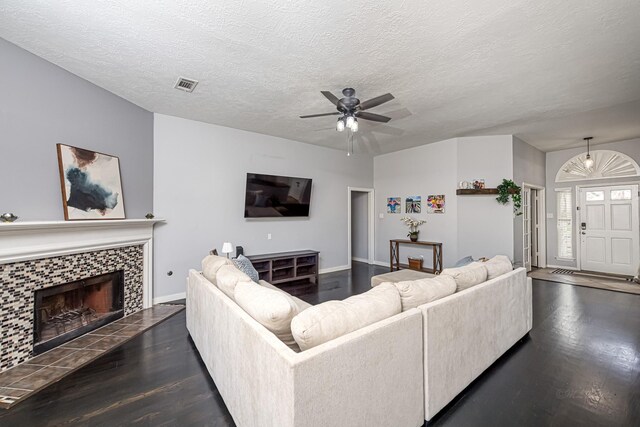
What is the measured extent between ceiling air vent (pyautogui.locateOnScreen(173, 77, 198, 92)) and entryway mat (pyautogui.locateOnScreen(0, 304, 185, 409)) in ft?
9.12

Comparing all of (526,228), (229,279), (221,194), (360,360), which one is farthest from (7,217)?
(526,228)

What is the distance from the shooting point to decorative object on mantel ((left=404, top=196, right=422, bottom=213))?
592cm

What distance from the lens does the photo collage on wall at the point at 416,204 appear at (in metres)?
5.57

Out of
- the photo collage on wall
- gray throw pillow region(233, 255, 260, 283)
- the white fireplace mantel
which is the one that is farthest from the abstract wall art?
the white fireplace mantel

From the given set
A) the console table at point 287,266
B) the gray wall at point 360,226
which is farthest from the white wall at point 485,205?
the console table at point 287,266

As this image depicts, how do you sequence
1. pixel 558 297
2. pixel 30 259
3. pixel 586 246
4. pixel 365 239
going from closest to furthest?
pixel 30 259 < pixel 558 297 < pixel 586 246 < pixel 365 239

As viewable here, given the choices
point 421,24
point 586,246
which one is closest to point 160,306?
point 421,24

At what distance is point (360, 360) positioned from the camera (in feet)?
4.27

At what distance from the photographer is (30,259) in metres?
2.45

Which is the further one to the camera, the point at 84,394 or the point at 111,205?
the point at 111,205

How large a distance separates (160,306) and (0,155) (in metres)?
2.37

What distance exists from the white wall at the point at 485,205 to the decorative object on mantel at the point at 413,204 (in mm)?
826

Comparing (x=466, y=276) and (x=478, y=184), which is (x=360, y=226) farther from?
(x=466, y=276)

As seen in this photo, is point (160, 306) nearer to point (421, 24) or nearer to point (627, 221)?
point (421, 24)
